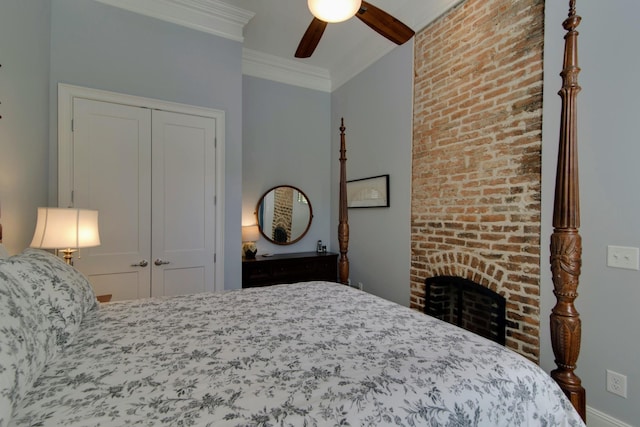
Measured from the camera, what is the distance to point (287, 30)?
3418 mm

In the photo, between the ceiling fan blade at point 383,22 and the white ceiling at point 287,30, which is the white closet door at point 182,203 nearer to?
the white ceiling at point 287,30

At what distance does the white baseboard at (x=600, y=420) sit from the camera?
173 centimetres

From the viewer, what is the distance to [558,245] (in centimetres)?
123

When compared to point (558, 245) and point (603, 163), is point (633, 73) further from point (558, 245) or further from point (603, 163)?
point (558, 245)

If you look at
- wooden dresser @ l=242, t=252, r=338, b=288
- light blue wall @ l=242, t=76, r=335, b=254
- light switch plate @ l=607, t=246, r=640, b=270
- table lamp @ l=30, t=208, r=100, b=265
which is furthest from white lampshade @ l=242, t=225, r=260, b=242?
light switch plate @ l=607, t=246, r=640, b=270

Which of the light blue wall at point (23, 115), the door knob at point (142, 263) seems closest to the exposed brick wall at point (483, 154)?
the door knob at point (142, 263)

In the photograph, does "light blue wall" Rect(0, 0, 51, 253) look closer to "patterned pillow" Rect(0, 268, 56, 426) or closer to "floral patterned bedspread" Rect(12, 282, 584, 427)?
"floral patterned bedspread" Rect(12, 282, 584, 427)

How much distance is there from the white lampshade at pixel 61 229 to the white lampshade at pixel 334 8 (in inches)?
75.0

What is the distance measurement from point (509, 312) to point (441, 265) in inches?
25.8

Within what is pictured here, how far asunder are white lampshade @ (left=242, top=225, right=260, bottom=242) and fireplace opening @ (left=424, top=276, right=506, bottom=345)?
6.68 ft

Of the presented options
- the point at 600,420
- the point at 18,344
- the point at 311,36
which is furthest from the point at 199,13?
the point at 600,420

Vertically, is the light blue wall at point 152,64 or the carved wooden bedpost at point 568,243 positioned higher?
the light blue wall at point 152,64

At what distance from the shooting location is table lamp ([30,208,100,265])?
1845 millimetres

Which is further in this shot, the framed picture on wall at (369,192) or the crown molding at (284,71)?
the crown molding at (284,71)
